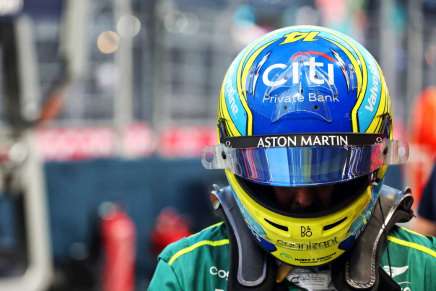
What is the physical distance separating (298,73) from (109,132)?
39.3 ft

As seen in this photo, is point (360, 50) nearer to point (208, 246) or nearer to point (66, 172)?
point (208, 246)

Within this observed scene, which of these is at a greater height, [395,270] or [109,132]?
[395,270]

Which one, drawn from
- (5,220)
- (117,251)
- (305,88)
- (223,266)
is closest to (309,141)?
(305,88)

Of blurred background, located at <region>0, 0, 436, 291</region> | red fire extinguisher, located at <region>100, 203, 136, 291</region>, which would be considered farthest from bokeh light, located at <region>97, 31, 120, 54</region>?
red fire extinguisher, located at <region>100, 203, 136, 291</region>

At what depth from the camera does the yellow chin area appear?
1.94 metres

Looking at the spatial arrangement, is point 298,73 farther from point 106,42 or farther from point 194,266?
point 106,42

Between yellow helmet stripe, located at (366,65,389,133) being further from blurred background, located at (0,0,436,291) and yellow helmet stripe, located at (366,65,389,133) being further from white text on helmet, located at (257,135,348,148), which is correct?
blurred background, located at (0,0,436,291)

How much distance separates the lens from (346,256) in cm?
202

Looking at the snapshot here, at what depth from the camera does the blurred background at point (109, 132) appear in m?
5.17

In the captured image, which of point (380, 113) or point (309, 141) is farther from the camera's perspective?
point (380, 113)

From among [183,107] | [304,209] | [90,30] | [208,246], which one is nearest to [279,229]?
[304,209]

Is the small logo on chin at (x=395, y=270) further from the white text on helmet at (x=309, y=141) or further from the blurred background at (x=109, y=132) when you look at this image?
the blurred background at (x=109, y=132)

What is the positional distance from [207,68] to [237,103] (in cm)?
→ 1323

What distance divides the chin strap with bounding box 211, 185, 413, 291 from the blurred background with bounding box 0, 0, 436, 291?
9.40 ft
